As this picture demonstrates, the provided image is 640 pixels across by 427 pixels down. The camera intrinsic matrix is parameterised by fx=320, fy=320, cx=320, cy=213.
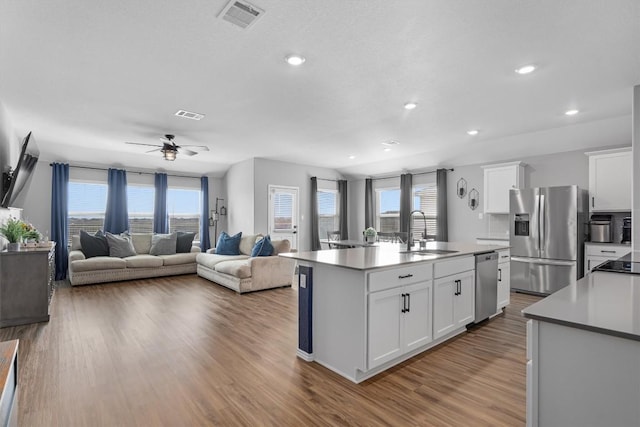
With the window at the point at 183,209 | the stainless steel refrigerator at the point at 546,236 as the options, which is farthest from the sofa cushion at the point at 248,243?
the stainless steel refrigerator at the point at 546,236

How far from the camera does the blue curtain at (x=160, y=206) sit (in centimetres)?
780

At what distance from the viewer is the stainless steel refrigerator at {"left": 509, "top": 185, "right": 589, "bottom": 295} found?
503cm

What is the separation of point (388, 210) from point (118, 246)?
643cm

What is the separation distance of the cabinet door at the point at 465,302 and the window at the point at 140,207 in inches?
284

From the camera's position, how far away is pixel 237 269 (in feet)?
17.4

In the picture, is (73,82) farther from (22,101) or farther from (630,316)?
(630,316)

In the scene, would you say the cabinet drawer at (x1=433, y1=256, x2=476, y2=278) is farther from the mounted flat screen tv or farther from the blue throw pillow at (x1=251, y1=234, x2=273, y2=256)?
the mounted flat screen tv

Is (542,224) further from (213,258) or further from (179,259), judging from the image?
(179,259)

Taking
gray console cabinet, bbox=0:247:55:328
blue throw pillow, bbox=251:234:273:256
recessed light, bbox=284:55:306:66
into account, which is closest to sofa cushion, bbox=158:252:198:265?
blue throw pillow, bbox=251:234:273:256

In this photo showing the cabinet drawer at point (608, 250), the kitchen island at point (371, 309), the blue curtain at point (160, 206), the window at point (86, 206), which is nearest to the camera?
the kitchen island at point (371, 309)

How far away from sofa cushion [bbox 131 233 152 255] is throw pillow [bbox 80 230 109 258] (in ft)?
2.13

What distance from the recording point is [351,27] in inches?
94.7

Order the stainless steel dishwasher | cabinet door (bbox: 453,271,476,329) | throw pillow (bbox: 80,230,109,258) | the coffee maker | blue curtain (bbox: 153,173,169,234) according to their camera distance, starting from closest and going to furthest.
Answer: cabinet door (bbox: 453,271,476,329), the stainless steel dishwasher, the coffee maker, throw pillow (bbox: 80,230,109,258), blue curtain (bbox: 153,173,169,234)

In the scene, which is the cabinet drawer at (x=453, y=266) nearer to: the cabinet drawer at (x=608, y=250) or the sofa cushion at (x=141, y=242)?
the cabinet drawer at (x=608, y=250)
